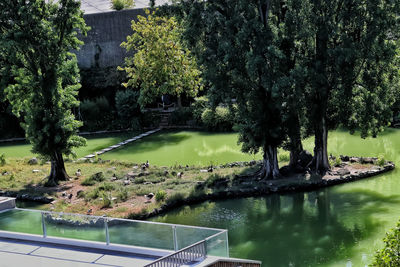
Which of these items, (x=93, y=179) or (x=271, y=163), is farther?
(x=93, y=179)

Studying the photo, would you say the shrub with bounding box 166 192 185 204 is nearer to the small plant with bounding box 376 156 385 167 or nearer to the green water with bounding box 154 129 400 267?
the green water with bounding box 154 129 400 267

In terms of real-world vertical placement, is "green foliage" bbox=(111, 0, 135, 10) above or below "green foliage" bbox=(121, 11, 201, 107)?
above

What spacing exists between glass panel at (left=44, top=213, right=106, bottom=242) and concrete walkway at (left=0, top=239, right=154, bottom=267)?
30cm

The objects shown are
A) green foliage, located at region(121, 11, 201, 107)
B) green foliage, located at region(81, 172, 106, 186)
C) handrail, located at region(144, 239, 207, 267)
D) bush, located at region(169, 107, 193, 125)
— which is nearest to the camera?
handrail, located at region(144, 239, 207, 267)

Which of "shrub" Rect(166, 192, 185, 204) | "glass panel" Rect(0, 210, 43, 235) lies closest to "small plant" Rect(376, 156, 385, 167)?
"shrub" Rect(166, 192, 185, 204)

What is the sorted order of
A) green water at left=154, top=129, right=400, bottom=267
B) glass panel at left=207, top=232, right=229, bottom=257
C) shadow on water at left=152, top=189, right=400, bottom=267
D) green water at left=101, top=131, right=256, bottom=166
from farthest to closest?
1. green water at left=101, top=131, right=256, bottom=166
2. shadow on water at left=152, top=189, right=400, bottom=267
3. green water at left=154, top=129, right=400, bottom=267
4. glass panel at left=207, top=232, right=229, bottom=257

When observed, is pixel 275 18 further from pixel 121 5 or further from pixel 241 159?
pixel 121 5

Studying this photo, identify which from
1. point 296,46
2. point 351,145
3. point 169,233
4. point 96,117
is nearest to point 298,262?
point 169,233

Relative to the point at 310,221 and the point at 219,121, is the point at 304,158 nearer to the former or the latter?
the point at 310,221

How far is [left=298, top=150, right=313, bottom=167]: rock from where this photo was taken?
2328 cm

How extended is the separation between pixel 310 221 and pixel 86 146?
14927 millimetres

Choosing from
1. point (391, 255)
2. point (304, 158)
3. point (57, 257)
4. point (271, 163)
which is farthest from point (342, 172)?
point (57, 257)

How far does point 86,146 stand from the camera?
95.8 feet

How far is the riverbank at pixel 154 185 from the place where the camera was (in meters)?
20.1
